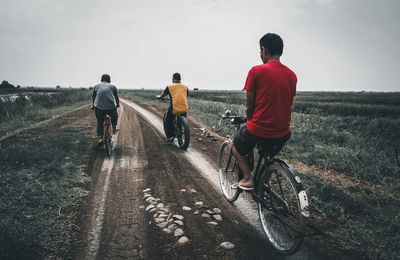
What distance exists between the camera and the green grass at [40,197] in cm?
356

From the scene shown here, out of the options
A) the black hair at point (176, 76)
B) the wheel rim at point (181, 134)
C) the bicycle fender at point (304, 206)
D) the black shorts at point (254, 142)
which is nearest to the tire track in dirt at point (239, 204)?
the bicycle fender at point (304, 206)

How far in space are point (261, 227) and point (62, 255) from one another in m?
2.73

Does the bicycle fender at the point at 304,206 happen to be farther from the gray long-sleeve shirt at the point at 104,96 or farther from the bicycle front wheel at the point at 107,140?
the gray long-sleeve shirt at the point at 104,96

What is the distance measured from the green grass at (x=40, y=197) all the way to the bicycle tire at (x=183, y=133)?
3.05 m

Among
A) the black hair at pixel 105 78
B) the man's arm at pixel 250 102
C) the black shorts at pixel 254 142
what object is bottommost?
the black shorts at pixel 254 142

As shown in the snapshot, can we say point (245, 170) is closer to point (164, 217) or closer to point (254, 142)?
point (254, 142)

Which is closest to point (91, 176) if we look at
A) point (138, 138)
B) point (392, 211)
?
Result: point (138, 138)

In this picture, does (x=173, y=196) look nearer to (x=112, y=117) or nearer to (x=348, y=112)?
(x=112, y=117)

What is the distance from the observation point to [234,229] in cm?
410

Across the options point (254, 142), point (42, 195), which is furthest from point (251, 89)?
point (42, 195)

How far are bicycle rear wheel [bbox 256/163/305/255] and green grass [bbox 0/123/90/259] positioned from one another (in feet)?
8.77

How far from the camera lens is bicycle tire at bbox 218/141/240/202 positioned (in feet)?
16.3

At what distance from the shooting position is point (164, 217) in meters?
4.43

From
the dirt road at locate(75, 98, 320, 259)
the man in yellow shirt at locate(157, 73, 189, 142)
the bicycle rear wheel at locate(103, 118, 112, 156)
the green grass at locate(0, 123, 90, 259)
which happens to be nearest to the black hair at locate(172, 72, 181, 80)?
the man in yellow shirt at locate(157, 73, 189, 142)
